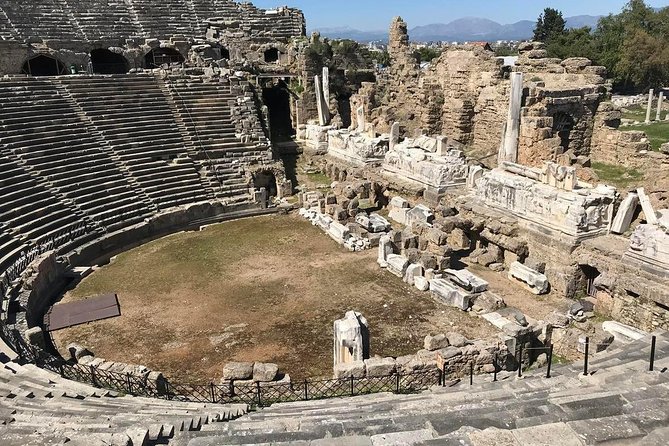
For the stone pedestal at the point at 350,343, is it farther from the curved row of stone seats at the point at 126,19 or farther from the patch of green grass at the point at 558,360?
the curved row of stone seats at the point at 126,19

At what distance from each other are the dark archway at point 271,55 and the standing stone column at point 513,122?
713 inches

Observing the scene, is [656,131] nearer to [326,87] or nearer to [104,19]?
[326,87]

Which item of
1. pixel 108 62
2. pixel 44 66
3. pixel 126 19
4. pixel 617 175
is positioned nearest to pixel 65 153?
pixel 44 66

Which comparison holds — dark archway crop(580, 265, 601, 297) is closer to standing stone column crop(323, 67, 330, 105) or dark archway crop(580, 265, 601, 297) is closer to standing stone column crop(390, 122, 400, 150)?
standing stone column crop(390, 122, 400, 150)

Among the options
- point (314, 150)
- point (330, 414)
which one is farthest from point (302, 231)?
point (330, 414)

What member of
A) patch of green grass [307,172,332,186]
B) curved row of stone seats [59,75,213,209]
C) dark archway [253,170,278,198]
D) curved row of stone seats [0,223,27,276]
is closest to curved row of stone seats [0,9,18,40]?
curved row of stone seats [59,75,213,209]

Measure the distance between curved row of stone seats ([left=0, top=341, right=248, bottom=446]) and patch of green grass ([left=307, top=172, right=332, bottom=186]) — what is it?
52.5 ft

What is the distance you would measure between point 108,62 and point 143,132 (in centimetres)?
1247

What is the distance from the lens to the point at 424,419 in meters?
6.62

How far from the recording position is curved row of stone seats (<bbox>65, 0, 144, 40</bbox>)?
1256 inches

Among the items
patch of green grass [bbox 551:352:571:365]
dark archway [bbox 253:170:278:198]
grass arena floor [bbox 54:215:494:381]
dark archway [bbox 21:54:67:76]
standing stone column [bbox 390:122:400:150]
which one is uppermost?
dark archway [bbox 21:54:67:76]

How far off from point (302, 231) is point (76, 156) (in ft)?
30.0

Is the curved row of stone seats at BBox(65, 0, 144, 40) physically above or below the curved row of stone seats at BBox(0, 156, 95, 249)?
above

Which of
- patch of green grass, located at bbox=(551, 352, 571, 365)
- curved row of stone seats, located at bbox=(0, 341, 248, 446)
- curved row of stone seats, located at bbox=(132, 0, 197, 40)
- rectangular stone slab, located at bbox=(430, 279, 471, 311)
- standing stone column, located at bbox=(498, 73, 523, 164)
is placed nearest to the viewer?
curved row of stone seats, located at bbox=(0, 341, 248, 446)
